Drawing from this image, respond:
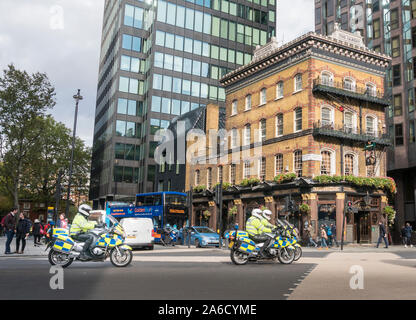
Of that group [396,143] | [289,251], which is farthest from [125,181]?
[289,251]

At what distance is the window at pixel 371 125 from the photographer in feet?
103

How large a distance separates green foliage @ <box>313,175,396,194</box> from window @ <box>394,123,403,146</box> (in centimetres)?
1337

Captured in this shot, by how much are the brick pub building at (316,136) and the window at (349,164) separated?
75 millimetres

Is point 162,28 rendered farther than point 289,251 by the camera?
Yes

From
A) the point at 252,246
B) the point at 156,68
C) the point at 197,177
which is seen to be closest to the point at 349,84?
the point at 197,177

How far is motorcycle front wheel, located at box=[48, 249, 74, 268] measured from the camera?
1209cm

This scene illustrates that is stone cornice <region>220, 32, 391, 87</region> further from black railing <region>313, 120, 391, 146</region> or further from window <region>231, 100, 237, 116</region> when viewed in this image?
black railing <region>313, 120, 391, 146</region>

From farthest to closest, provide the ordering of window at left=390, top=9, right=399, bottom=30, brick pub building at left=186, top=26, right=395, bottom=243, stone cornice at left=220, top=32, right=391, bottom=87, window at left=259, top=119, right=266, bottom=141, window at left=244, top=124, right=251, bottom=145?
window at left=390, top=9, right=399, bottom=30 < window at left=244, top=124, right=251, bottom=145 < window at left=259, top=119, right=266, bottom=141 < stone cornice at left=220, top=32, right=391, bottom=87 < brick pub building at left=186, top=26, right=395, bottom=243

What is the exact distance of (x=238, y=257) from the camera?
1345 centimetres

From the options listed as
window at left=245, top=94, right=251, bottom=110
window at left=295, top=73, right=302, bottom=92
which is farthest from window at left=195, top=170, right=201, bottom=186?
window at left=295, top=73, right=302, bottom=92

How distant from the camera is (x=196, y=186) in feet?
132

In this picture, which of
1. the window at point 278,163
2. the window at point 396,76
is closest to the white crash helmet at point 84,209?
the window at point 278,163
